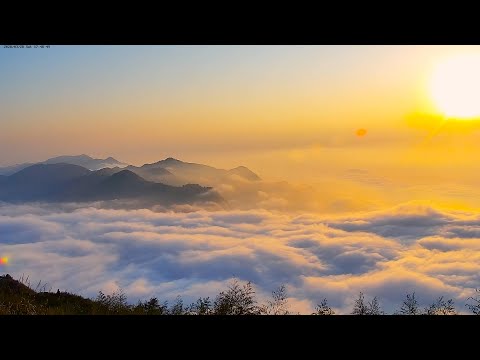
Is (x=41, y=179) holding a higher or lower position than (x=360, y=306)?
higher

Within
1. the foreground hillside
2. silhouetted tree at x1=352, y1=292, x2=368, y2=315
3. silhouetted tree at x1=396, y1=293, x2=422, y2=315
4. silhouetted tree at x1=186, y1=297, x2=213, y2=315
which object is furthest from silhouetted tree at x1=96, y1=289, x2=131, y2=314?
silhouetted tree at x1=396, y1=293, x2=422, y2=315

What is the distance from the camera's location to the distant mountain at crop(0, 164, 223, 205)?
93.7 m

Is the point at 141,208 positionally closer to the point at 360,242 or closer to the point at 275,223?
the point at 275,223

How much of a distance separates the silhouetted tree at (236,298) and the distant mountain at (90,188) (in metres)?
84.3

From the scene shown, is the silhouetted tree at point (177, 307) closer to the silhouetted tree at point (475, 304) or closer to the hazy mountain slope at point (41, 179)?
the silhouetted tree at point (475, 304)

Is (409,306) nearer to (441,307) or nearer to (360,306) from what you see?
(441,307)

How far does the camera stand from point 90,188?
96562 mm

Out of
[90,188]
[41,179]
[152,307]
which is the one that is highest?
[41,179]

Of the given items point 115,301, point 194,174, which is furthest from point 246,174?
point 115,301

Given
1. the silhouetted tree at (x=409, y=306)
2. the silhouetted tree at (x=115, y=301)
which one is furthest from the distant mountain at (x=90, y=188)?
the silhouetted tree at (x=409, y=306)

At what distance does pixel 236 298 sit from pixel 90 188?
94.8m

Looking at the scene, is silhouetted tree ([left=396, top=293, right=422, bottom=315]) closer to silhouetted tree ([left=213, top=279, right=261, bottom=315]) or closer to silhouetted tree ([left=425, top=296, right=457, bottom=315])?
silhouetted tree ([left=425, top=296, right=457, bottom=315])

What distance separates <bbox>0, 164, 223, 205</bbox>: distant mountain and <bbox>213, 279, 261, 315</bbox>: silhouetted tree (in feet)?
276
